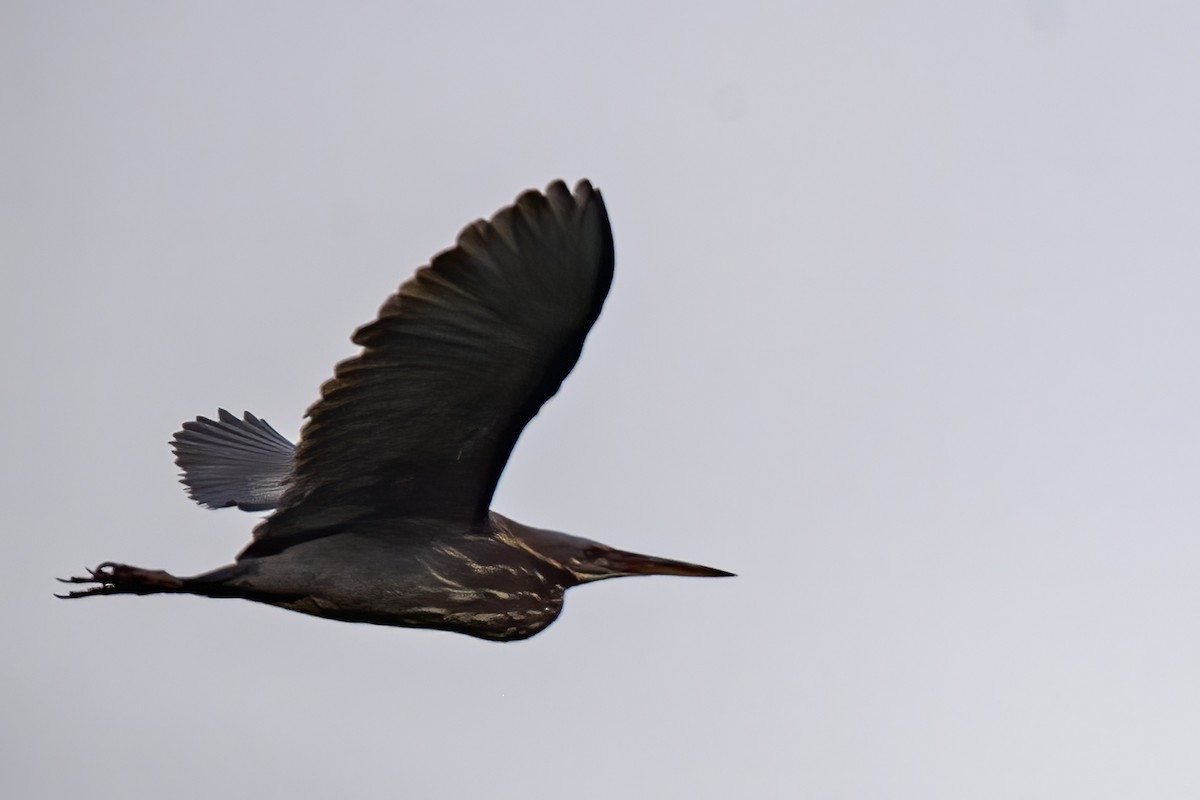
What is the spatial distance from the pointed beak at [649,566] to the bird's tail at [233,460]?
244 cm

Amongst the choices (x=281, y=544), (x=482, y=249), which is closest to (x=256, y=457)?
(x=281, y=544)

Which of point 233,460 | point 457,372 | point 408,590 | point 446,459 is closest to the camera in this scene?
point 457,372

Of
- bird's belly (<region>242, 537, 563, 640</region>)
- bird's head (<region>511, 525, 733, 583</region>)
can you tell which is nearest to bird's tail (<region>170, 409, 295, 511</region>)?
bird's belly (<region>242, 537, 563, 640</region>)

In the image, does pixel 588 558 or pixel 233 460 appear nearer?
pixel 588 558

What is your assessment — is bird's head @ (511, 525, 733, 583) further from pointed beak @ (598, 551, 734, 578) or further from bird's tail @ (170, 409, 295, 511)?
bird's tail @ (170, 409, 295, 511)

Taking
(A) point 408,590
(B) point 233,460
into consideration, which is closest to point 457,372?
(A) point 408,590

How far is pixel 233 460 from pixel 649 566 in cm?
333

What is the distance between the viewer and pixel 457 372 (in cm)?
884

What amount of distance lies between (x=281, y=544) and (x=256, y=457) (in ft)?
8.99

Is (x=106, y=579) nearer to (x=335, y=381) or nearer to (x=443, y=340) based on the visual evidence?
(x=335, y=381)

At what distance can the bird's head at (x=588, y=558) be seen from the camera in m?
10.3

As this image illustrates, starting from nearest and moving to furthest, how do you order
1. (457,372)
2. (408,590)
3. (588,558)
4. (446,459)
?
(457,372)
(446,459)
(408,590)
(588,558)

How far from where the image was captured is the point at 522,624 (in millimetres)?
10188

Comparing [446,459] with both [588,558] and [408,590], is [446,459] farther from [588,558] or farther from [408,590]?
[588,558]
